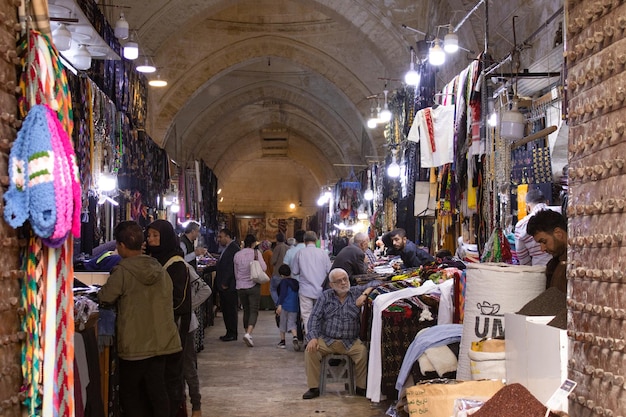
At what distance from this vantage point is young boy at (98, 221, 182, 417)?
5.09m

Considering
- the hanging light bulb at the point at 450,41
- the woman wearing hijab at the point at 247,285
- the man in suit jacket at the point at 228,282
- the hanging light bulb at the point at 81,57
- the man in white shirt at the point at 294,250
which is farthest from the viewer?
the man in white shirt at the point at 294,250

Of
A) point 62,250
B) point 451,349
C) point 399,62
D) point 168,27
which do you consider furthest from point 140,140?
point 62,250

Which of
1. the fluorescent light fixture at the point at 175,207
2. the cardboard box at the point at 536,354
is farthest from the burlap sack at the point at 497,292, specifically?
the fluorescent light fixture at the point at 175,207

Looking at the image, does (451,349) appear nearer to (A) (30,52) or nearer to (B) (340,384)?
(B) (340,384)

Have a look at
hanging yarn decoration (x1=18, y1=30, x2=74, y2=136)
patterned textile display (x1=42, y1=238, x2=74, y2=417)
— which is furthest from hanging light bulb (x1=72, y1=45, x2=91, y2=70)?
patterned textile display (x1=42, y1=238, x2=74, y2=417)

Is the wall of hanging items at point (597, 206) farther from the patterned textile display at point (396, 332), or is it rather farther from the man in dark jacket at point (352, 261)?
the man in dark jacket at point (352, 261)

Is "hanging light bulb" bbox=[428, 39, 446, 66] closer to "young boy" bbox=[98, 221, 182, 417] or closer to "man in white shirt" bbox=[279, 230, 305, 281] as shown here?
"man in white shirt" bbox=[279, 230, 305, 281]

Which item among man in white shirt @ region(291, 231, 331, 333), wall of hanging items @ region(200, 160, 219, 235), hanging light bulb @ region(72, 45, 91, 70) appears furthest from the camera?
wall of hanging items @ region(200, 160, 219, 235)

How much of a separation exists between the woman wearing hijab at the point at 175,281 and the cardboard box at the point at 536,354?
8.65 ft

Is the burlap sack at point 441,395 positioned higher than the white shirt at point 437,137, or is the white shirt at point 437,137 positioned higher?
the white shirt at point 437,137

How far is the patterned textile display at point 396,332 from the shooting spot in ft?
22.8

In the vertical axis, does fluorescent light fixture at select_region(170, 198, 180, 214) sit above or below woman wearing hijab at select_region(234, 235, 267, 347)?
above

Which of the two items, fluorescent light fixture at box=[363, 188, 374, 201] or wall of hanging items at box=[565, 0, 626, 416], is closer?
wall of hanging items at box=[565, 0, 626, 416]

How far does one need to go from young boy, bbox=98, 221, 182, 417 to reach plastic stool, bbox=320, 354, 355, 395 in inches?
105
